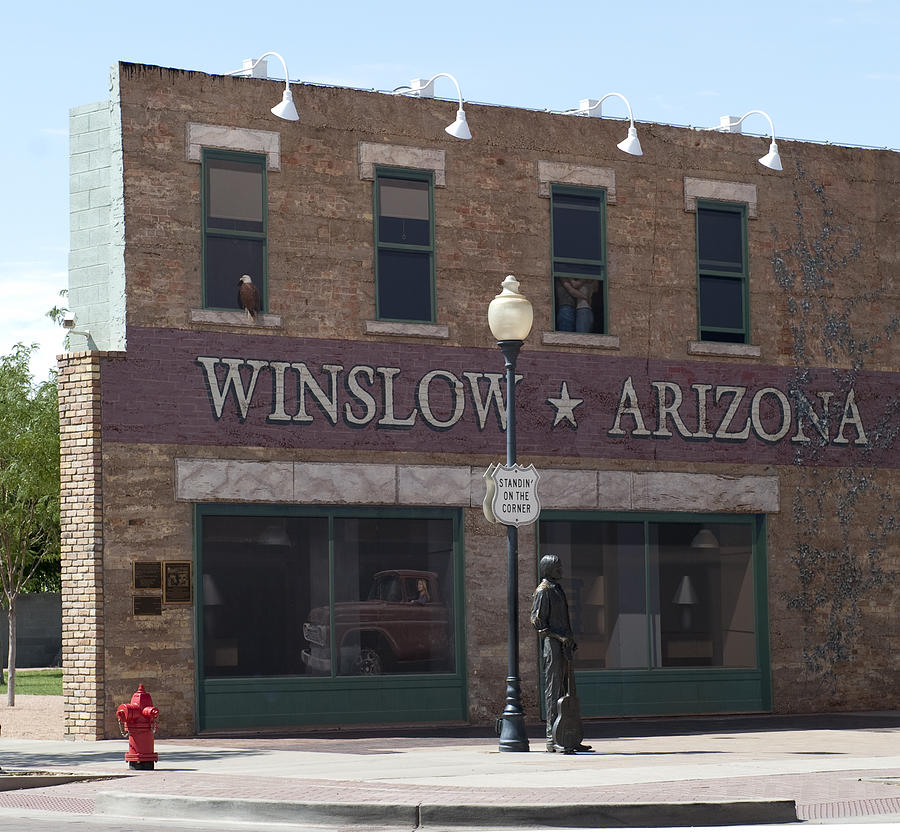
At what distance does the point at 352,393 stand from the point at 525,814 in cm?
990

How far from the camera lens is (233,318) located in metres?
20.5

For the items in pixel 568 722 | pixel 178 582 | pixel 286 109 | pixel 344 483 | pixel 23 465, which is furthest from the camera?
pixel 23 465

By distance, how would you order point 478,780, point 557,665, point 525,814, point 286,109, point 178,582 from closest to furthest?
point 525,814 → point 478,780 → point 557,665 → point 178,582 → point 286,109

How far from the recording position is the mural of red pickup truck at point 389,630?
20844mm

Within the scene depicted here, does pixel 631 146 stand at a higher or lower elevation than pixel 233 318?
higher

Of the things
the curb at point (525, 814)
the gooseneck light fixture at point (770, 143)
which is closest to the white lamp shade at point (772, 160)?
the gooseneck light fixture at point (770, 143)

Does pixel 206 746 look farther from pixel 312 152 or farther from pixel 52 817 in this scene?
pixel 312 152

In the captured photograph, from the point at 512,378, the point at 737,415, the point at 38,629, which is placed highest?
the point at 737,415

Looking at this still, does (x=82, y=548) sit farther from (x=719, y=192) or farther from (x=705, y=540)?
(x=719, y=192)

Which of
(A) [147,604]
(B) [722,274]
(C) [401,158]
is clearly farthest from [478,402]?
(A) [147,604]

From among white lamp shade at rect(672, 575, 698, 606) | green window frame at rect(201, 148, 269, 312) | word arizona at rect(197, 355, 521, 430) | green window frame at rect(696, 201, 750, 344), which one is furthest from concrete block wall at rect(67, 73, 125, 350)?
white lamp shade at rect(672, 575, 698, 606)

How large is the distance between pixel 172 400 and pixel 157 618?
8.50 ft

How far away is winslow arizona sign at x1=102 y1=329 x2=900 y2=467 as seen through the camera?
2017cm

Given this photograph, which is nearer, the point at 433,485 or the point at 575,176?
the point at 433,485
